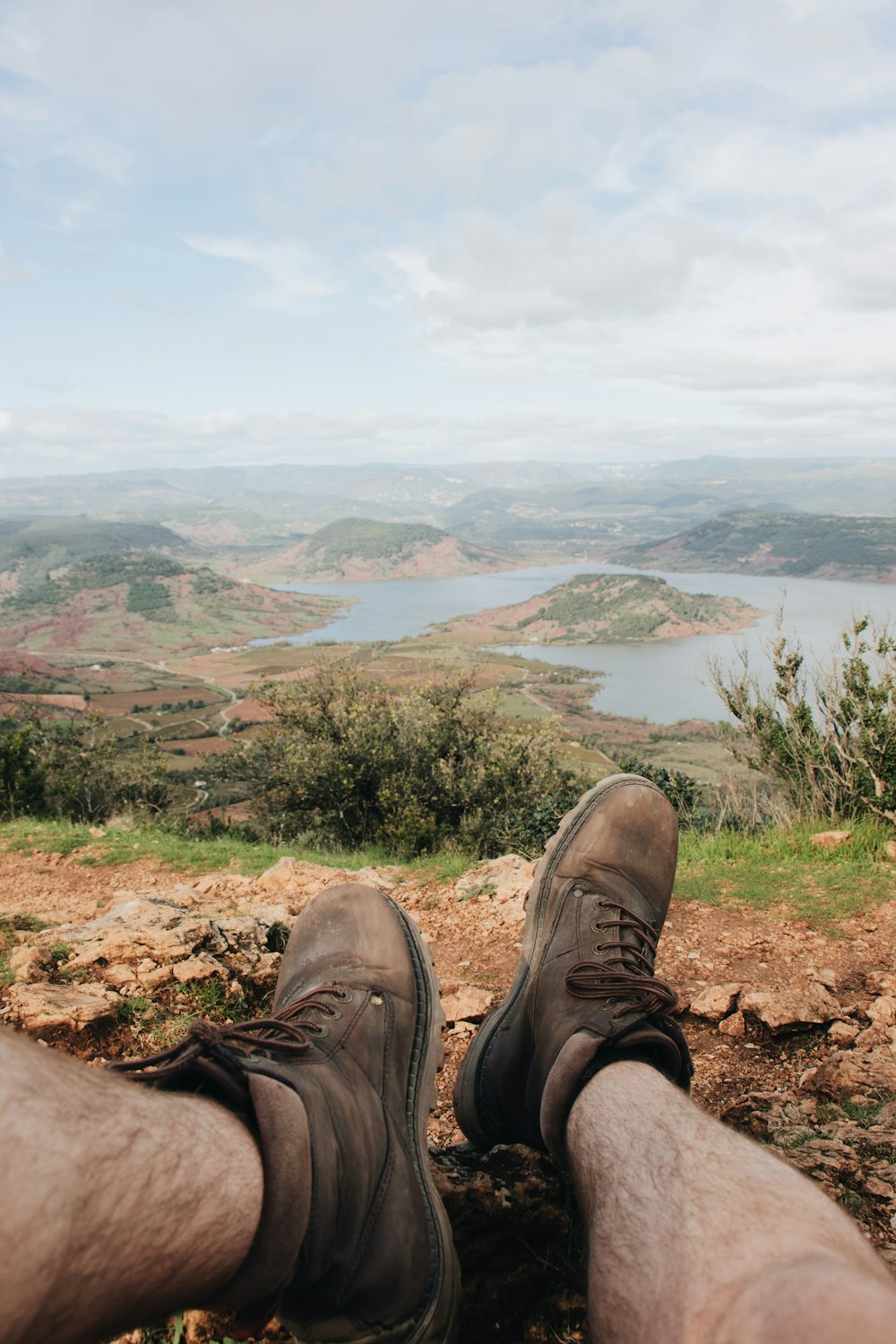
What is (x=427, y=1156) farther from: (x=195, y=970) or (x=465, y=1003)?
(x=195, y=970)

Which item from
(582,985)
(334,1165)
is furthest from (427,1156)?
(582,985)

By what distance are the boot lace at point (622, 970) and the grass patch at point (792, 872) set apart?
1796mm

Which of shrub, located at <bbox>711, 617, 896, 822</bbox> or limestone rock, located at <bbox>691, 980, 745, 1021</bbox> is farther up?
shrub, located at <bbox>711, 617, 896, 822</bbox>

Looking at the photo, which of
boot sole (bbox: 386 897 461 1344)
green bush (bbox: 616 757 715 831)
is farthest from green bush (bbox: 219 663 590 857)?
boot sole (bbox: 386 897 461 1344)

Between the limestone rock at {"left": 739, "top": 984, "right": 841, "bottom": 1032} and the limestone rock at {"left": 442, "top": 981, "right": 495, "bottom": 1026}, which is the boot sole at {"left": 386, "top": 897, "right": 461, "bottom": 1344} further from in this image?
the limestone rock at {"left": 739, "top": 984, "right": 841, "bottom": 1032}

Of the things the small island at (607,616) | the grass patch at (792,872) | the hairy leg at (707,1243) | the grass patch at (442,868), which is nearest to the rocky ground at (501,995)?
the grass patch at (792,872)

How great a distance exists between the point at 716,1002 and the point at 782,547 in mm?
137171

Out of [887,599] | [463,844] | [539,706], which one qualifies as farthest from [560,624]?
[463,844]

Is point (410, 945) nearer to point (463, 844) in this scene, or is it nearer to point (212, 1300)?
point (212, 1300)

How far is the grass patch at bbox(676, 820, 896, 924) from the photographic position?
11.6 feet

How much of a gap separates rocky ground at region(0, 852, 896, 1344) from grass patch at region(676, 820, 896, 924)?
0.54ft

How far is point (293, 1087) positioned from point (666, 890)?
59.4 inches

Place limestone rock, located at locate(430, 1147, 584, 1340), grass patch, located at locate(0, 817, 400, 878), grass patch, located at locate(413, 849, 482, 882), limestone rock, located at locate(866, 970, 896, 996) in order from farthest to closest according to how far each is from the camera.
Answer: grass patch, located at locate(0, 817, 400, 878) → grass patch, located at locate(413, 849, 482, 882) → limestone rock, located at locate(866, 970, 896, 996) → limestone rock, located at locate(430, 1147, 584, 1340)

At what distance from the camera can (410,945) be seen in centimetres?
184
